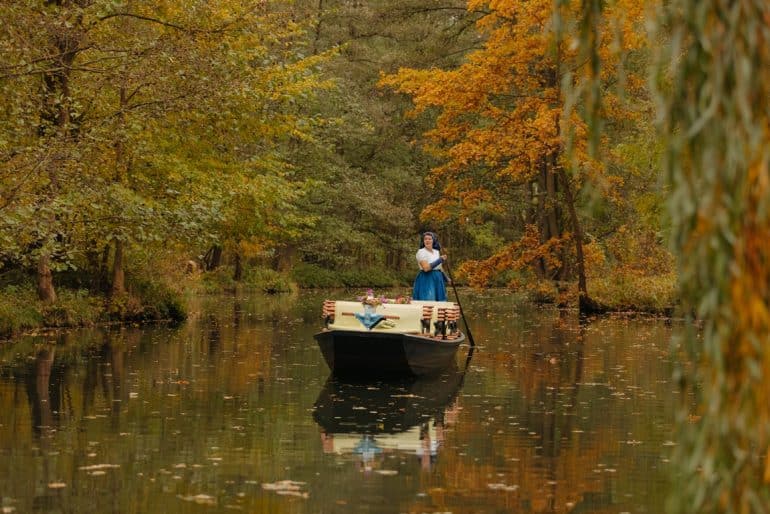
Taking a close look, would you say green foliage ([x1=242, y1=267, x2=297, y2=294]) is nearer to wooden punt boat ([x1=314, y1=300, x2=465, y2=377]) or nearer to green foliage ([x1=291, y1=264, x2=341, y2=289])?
green foliage ([x1=291, y1=264, x2=341, y2=289])

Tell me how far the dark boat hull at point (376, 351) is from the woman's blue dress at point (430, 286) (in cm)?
238

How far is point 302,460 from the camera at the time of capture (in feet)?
37.0

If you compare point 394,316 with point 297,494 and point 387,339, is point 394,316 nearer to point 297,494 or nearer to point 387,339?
point 387,339

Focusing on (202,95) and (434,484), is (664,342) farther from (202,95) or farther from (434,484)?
(434,484)

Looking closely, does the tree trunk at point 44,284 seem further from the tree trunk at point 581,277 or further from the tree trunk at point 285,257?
the tree trunk at point 285,257

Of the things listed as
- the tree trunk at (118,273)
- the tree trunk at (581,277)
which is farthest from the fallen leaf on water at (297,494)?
the tree trunk at (581,277)

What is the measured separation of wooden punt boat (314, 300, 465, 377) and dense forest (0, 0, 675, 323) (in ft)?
12.3

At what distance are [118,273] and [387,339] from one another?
12.4 m

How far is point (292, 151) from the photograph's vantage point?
174ft

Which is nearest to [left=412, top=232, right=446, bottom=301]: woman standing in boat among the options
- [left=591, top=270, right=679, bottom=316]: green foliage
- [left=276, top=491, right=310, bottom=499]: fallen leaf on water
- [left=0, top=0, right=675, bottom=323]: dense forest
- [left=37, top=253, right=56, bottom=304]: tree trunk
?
[left=0, top=0, right=675, bottom=323]: dense forest

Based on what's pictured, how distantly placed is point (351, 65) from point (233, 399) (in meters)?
41.6

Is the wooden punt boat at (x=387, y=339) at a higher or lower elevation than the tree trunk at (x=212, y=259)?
lower

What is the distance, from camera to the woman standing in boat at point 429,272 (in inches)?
830

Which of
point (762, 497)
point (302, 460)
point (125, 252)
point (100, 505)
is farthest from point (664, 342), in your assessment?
point (762, 497)
